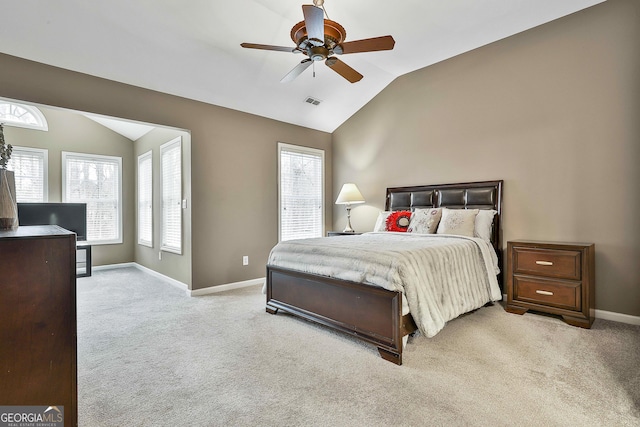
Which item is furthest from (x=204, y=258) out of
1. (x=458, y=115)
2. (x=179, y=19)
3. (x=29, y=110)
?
(x=29, y=110)

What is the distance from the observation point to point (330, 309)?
107 inches

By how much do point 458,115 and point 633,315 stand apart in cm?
275

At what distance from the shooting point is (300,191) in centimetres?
539

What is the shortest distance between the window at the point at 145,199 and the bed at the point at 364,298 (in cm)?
336

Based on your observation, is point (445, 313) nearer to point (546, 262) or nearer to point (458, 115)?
point (546, 262)

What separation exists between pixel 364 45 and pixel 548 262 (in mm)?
2628

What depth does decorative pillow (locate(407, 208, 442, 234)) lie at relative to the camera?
3877 mm

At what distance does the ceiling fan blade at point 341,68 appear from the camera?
2.77 meters

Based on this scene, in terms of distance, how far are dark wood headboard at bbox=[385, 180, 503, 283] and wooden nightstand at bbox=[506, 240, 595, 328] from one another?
509 millimetres

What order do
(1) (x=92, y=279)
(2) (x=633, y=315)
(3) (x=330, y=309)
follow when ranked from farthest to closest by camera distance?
(1) (x=92, y=279), (2) (x=633, y=315), (3) (x=330, y=309)

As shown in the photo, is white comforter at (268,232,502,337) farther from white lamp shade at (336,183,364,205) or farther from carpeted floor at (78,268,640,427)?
white lamp shade at (336,183,364,205)

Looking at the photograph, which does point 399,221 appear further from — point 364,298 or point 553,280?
point 364,298

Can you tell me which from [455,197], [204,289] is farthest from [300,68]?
[204,289]

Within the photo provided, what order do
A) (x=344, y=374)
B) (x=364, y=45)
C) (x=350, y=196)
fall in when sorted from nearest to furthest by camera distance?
(x=344, y=374) → (x=364, y=45) → (x=350, y=196)
